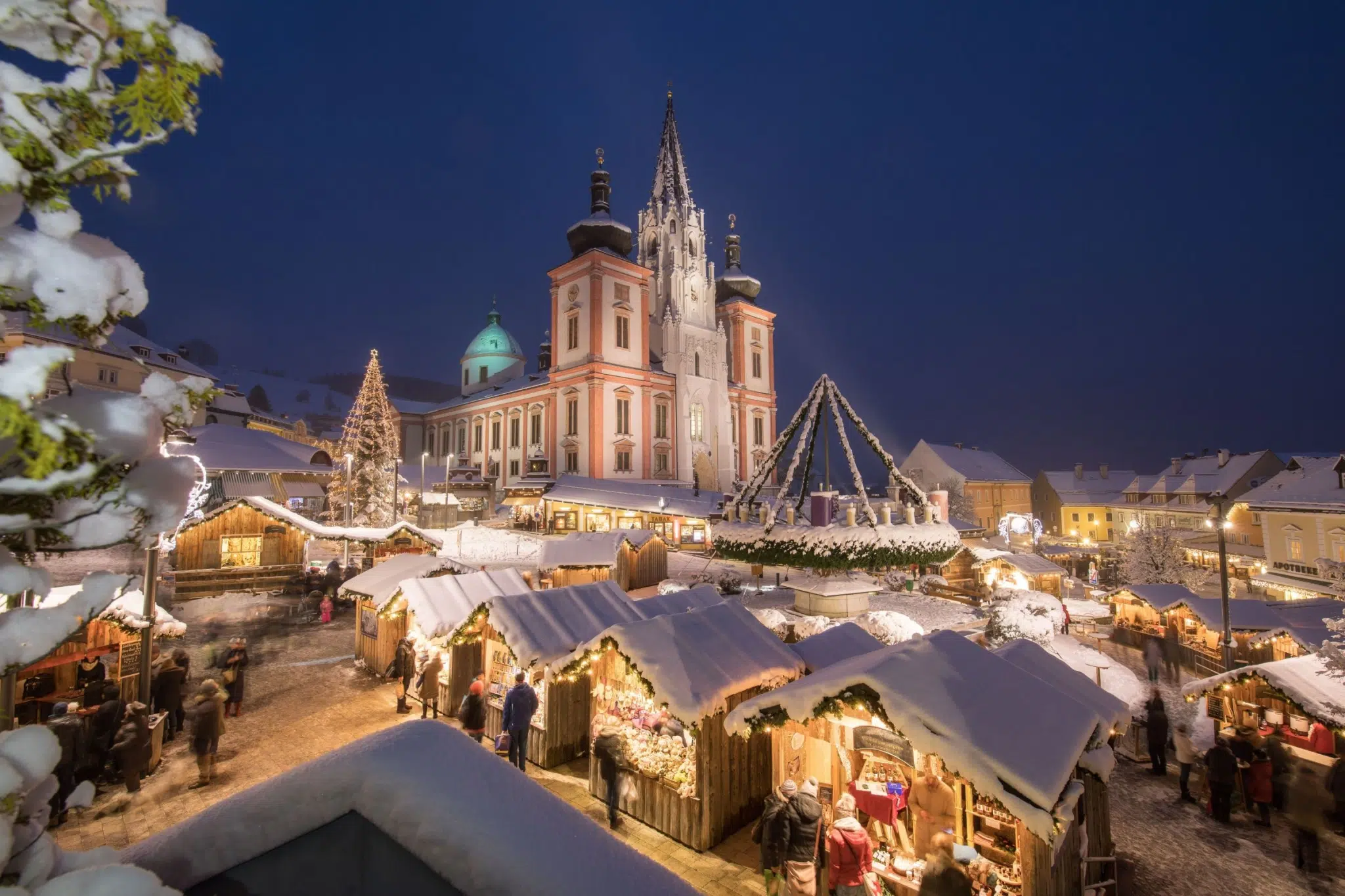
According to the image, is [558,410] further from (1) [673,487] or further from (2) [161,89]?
(2) [161,89]


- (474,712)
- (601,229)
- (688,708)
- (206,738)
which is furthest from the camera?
(601,229)

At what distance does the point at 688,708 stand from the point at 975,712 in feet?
10.8

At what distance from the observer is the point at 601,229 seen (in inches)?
1767

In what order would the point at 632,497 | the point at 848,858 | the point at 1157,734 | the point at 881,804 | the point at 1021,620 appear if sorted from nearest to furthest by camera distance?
the point at 848,858
the point at 881,804
the point at 1157,734
the point at 1021,620
the point at 632,497

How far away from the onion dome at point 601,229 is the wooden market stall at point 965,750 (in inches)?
1631

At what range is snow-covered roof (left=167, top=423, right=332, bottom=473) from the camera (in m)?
32.4

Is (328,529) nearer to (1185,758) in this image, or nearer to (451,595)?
(451,595)

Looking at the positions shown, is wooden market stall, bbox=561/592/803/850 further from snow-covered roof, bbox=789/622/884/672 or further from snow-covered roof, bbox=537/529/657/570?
snow-covered roof, bbox=537/529/657/570

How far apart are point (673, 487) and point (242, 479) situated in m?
26.0

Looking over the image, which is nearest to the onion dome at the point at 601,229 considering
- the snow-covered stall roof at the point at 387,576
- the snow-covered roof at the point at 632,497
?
the snow-covered roof at the point at 632,497

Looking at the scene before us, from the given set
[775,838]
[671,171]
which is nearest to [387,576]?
[775,838]

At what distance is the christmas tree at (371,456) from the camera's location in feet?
101

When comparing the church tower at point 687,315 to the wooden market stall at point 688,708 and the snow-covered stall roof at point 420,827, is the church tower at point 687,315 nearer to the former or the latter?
the wooden market stall at point 688,708

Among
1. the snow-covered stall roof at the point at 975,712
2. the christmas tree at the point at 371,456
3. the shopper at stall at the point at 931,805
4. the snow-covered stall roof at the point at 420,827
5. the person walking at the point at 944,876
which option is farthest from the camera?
the christmas tree at the point at 371,456
